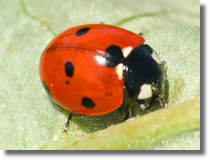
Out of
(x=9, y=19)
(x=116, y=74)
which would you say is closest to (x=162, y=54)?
(x=116, y=74)

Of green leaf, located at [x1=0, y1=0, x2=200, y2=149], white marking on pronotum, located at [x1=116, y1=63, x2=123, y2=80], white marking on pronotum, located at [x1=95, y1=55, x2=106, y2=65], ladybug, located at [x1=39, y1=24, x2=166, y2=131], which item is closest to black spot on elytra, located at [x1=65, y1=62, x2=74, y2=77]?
ladybug, located at [x1=39, y1=24, x2=166, y2=131]

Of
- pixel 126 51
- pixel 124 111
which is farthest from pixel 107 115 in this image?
pixel 126 51

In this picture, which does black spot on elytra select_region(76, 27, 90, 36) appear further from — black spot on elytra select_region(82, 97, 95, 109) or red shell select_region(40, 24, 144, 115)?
black spot on elytra select_region(82, 97, 95, 109)

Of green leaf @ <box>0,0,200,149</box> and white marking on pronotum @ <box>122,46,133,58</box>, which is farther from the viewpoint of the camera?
white marking on pronotum @ <box>122,46,133,58</box>

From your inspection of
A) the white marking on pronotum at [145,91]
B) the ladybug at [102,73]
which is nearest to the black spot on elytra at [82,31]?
the ladybug at [102,73]

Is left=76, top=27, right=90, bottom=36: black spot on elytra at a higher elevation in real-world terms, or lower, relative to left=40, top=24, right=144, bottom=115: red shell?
higher

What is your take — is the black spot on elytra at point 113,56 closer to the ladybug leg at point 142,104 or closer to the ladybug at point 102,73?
the ladybug at point 102,73
